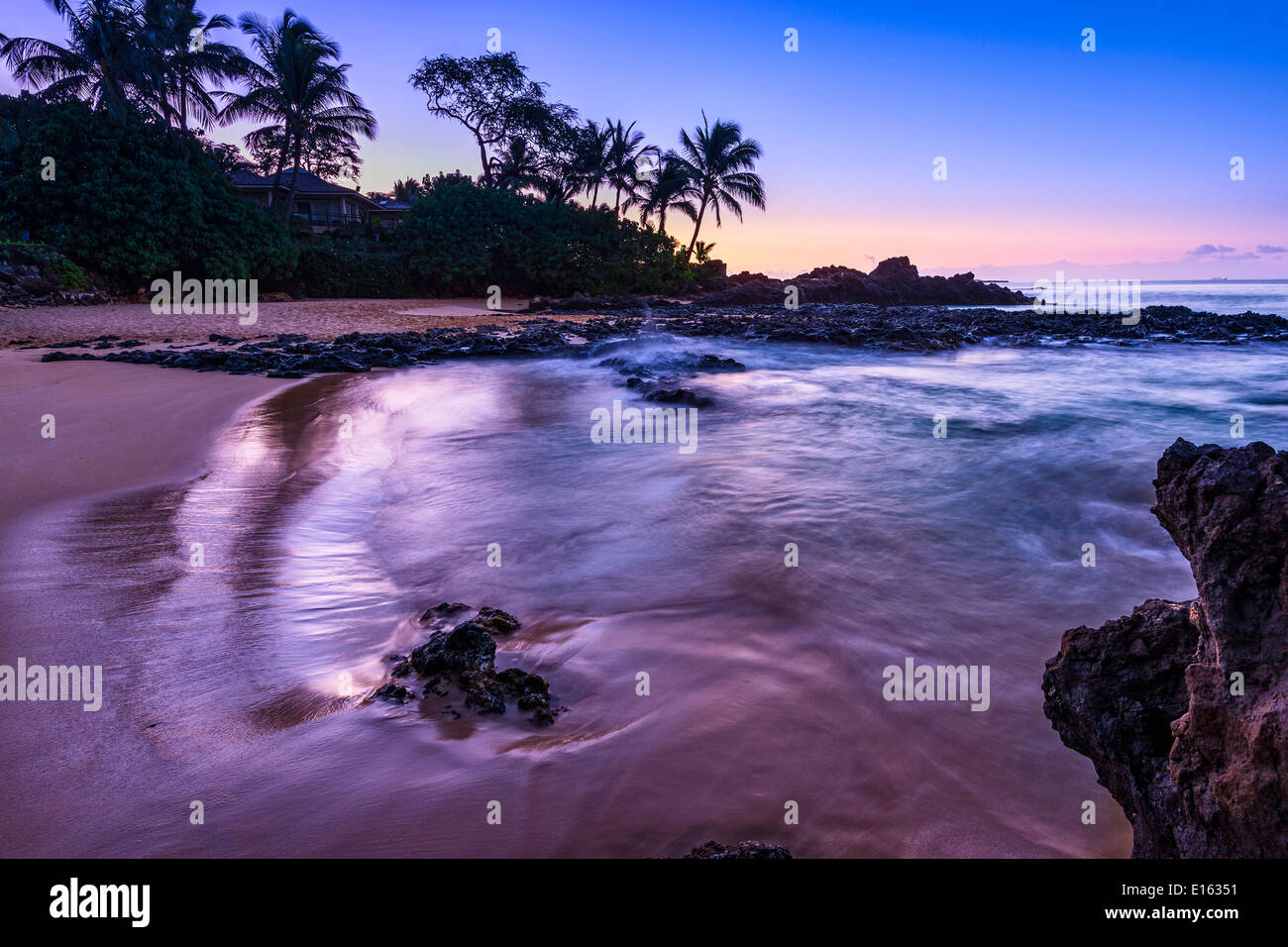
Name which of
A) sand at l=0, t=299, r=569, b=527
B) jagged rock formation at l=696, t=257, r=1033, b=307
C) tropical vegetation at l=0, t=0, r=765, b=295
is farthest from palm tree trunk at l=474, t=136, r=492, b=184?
sand at l=0, t=299, r=569, b=527

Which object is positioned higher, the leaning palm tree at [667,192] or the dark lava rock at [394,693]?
the leaning palm tree at [667,192]

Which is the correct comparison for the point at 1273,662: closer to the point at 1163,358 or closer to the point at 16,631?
the point at 16,631

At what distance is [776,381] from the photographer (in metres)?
14.5

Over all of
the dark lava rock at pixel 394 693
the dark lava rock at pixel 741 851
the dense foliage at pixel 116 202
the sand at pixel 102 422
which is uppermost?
the dense foliage at pixel 116 202

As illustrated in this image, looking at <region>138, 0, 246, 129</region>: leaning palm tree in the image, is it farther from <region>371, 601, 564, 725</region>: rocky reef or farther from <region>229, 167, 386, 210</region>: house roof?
<region>371, 601, 564, 725</region>: rocky reef

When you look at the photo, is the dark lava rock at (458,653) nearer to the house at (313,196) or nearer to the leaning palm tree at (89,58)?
the leaning palm tree at (89,58)

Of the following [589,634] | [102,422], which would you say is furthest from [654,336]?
[589,634]

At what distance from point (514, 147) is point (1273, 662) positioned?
44.1 m

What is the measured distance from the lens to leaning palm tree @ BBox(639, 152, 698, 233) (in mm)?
41875

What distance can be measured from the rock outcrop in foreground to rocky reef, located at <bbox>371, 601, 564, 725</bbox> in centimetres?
195

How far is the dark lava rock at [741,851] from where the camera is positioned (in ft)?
6.55

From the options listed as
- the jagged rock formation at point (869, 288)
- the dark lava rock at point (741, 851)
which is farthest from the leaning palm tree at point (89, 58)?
the dark lava rock at point (741, 851)

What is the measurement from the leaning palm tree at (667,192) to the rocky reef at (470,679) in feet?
135
